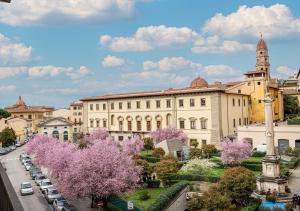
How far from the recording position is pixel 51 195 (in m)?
31.7

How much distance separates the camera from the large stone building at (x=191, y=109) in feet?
180

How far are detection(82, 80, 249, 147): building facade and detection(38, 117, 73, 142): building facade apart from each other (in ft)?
44.1

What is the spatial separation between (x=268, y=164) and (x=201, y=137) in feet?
90.3

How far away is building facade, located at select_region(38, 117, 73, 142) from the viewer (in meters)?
82.9

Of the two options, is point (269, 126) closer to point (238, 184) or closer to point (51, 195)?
point (238, 184)

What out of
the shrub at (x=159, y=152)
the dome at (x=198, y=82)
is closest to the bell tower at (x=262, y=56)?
the dome at (x=198, y=82)

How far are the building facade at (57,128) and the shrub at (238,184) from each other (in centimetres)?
6295

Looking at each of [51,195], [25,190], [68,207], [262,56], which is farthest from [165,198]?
[262,56]

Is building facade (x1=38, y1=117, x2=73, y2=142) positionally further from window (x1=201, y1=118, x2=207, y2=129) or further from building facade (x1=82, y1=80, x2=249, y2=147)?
window (x1=201, y1=118, x2=207, y2=129)

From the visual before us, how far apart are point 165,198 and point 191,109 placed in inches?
1347

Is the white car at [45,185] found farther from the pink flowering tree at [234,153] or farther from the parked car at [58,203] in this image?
the pink flowering tree at [234,153]

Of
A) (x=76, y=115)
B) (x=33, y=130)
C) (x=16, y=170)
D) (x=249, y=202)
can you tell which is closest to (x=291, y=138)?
(x=249, y=202)

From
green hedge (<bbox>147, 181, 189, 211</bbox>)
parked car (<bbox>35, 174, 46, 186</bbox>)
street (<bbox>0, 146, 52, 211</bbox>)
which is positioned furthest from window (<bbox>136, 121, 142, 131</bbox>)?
green hedge (<bbox>147, 181, 189, 211</bbox>)

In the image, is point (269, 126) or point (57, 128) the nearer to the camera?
point (269, 126)
